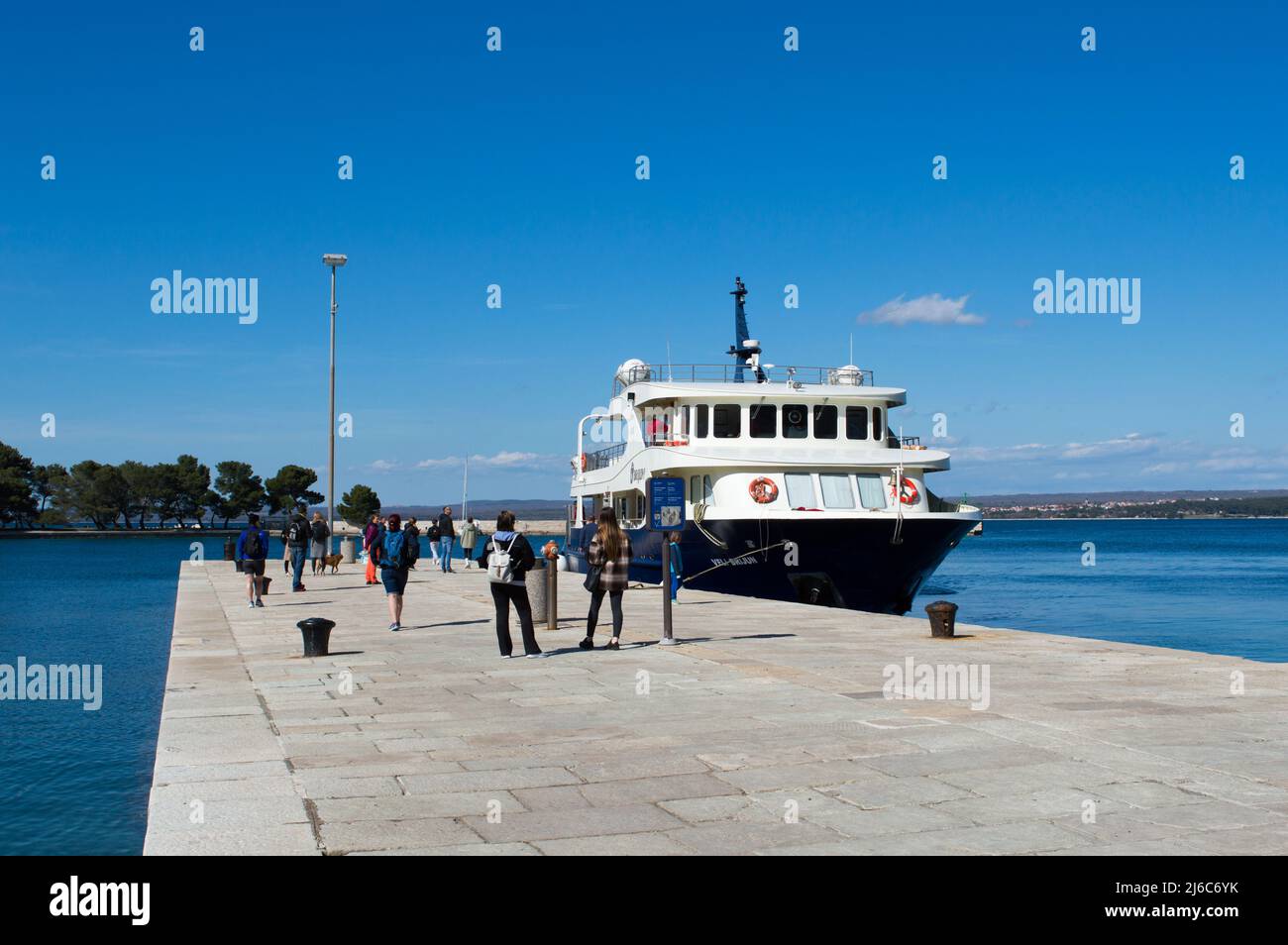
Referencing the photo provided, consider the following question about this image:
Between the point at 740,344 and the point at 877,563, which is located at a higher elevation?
the point at 740,344

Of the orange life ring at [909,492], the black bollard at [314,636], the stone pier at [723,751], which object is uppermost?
the orange life ring at [909,492]

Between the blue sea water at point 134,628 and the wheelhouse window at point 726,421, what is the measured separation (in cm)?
1036

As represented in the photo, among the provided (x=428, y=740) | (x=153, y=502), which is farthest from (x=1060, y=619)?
(x=153, y=502)

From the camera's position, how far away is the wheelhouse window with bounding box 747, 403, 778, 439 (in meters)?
29.0

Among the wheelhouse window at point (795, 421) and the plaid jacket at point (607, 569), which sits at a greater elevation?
the wheelhouse window at point (795, 421)

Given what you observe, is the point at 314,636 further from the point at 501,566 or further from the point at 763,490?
the point at 763,490

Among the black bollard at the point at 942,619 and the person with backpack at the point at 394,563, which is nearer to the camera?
the black bollard at the point at 942,619

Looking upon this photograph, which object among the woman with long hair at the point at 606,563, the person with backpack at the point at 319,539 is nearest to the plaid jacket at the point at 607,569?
the woman with long hair at the point at 606,563

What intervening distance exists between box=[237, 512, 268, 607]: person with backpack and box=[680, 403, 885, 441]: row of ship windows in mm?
11178

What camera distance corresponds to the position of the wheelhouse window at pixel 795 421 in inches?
1148

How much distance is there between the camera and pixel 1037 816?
20.6ft

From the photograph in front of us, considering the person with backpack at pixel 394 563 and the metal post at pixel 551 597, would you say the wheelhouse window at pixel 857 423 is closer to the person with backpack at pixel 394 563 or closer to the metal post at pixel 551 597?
the metal post at pixel 551 597
